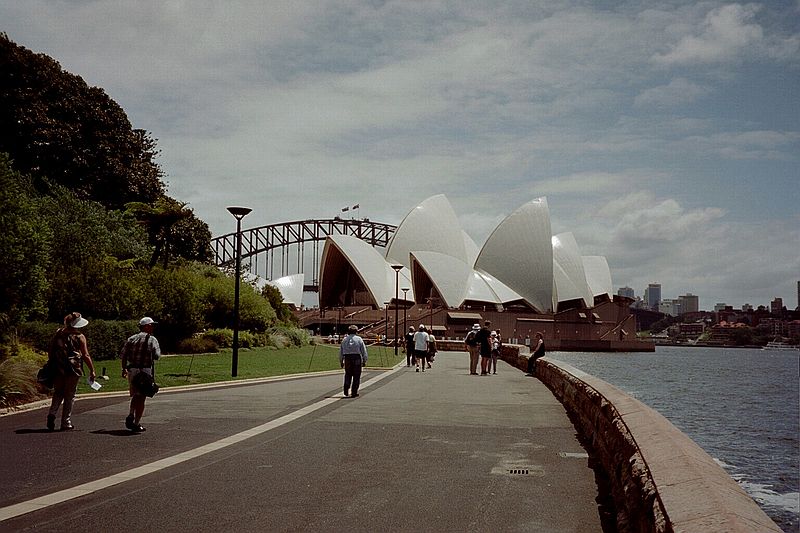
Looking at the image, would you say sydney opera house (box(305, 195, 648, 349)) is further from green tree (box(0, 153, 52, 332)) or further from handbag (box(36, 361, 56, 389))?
handbag (box(36, 361, 56, 389))

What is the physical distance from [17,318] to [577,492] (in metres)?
18.5

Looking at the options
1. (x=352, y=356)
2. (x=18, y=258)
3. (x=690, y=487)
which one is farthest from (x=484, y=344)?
(x=690, y=487)

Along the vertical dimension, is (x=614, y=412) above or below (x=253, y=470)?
above

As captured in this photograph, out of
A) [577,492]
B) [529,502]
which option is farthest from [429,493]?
[577,492]

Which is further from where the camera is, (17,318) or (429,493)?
(17,318)

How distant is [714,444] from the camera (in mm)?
18953

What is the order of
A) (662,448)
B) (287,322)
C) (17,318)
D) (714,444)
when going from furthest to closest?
(287,322)
(17,318)
(714,444)
(662,448)

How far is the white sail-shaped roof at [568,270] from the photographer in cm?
9512

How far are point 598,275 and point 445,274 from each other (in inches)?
1380

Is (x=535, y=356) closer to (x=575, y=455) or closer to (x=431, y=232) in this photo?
(x=575, y=455)

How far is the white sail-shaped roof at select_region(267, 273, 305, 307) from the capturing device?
121250mm

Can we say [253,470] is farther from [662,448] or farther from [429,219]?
[429,219]

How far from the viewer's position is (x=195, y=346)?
1267 inches

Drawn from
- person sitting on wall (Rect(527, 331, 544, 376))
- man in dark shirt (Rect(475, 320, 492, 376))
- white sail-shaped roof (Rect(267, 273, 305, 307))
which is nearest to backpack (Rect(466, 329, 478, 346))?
man in dark shirt (Rect(475, 320, 492, 376))
